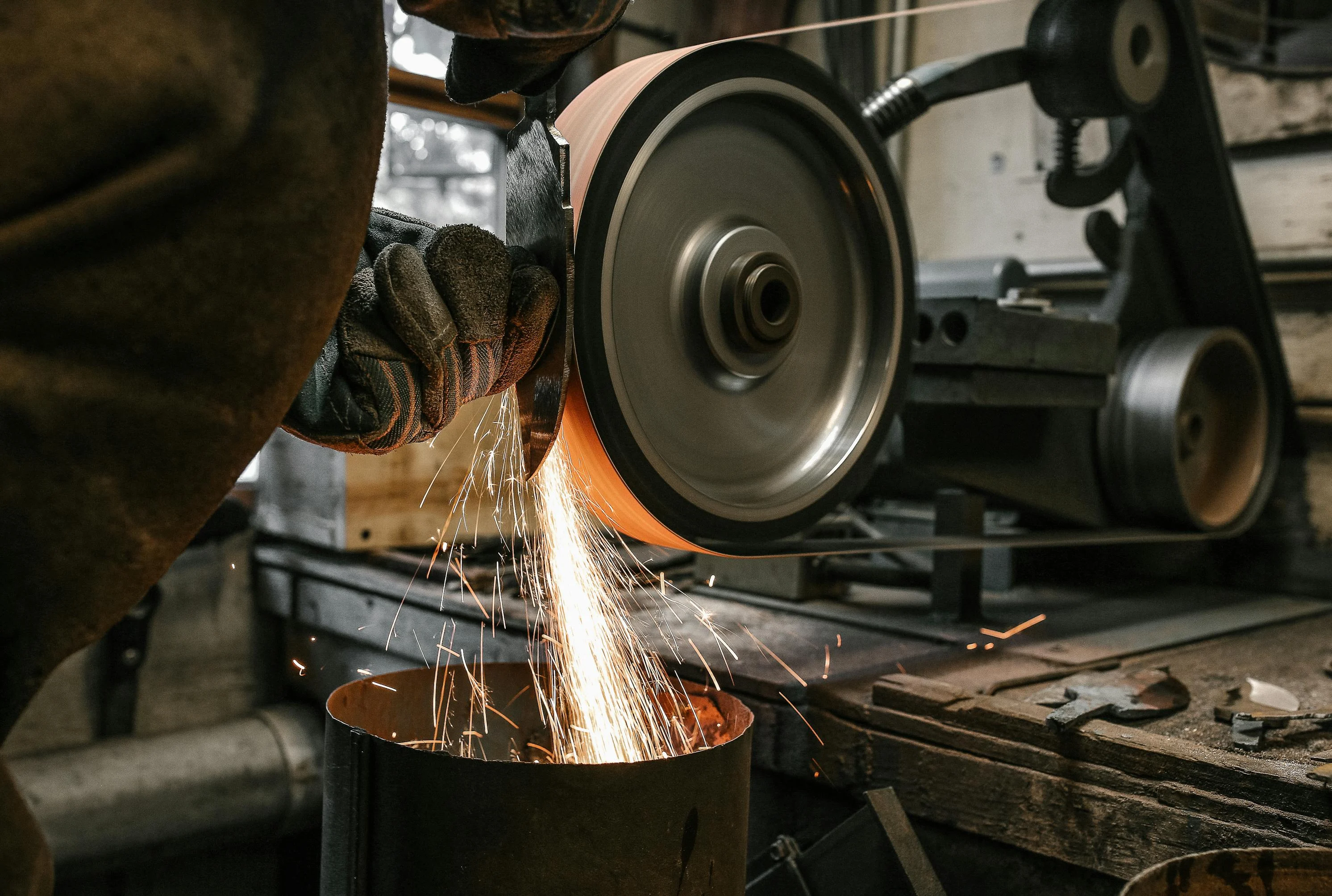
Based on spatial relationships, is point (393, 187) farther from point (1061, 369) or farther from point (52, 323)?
point (52, 323)

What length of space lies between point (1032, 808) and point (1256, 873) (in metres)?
0.42

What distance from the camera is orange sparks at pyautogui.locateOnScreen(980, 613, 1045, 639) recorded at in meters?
2.35

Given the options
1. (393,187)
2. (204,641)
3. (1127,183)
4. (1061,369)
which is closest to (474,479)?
(204,641)

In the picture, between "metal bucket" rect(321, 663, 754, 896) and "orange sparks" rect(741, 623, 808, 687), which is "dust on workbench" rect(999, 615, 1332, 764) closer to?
"orange sparks" rect(741, 623, 808, 687)

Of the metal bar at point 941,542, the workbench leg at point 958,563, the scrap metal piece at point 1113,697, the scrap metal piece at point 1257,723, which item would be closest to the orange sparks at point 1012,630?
the workbench leg at point 958,563

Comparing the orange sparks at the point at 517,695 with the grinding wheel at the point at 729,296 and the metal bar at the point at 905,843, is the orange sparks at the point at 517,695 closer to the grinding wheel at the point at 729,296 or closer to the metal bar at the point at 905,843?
the grinding wheel at the point at 729,296

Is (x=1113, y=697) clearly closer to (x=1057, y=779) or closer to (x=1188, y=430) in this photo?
(x=1057, y=779)

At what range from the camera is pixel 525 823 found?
1.33 meters

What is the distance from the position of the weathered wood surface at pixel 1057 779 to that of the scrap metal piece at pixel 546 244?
0.81m

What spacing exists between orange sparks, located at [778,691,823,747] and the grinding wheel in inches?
15.5

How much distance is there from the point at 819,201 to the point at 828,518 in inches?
50.9

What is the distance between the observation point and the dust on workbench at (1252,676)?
1652 millimetres

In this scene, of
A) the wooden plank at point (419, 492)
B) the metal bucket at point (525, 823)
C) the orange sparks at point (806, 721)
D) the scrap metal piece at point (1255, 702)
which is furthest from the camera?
the wooden plank at point (419, 492)

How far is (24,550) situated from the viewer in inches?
29.7
